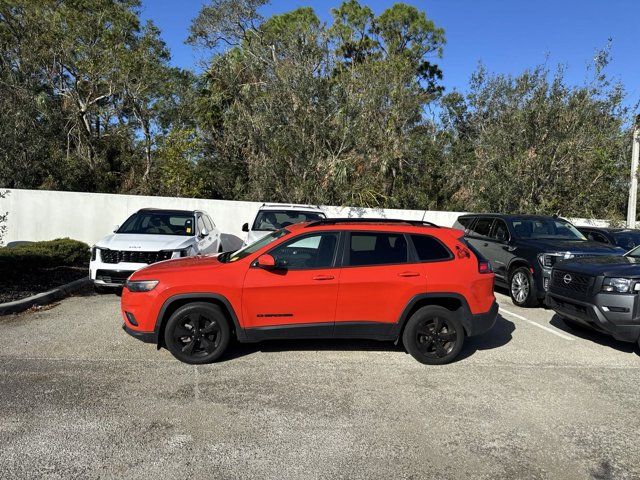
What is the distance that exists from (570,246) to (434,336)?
4.72 m

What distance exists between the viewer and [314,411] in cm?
421

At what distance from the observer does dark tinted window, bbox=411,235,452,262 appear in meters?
5.64

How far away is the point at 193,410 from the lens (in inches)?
164

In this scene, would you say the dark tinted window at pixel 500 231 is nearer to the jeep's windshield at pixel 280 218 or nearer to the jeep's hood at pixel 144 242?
the jeep's windshield at pixel 280 218

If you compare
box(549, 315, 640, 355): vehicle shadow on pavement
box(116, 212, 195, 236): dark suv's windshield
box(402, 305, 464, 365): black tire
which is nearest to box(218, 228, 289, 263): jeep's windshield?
box(402, 305, 464, 365): black tire

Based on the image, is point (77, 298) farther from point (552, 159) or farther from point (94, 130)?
point (94, 130)

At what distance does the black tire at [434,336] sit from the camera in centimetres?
551

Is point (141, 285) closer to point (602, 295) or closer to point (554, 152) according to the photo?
point (602, 295)

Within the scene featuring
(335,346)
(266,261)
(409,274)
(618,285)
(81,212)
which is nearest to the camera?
(266,261)

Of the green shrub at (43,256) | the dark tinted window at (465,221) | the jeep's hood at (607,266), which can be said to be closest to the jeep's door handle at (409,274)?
the jeep's hood at (607,266)

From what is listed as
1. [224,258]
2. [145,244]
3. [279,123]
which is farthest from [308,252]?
[279,123]

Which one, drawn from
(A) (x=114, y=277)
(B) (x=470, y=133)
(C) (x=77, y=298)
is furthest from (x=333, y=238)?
(B) (x=470, y=133)

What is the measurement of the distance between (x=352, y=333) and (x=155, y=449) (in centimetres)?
256

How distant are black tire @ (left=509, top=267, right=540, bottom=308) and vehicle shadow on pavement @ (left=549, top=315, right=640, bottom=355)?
0.89 m
